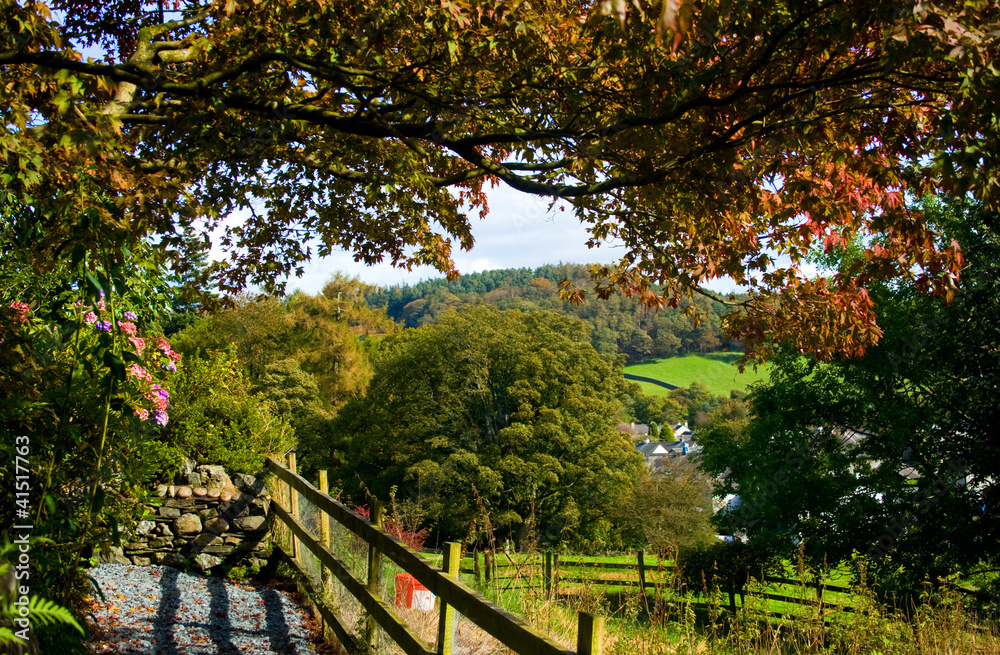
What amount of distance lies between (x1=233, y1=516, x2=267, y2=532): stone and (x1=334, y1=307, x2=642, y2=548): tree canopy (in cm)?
2126

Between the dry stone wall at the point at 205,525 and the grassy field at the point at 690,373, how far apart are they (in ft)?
268

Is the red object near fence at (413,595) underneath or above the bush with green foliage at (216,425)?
underneath

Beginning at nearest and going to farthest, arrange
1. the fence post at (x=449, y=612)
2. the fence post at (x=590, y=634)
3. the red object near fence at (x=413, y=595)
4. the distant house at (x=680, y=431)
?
the fence post at (x=590, y=634), the fence post at (x=449, y=612), the red object near fence at (x=413, y=595), the distant house at (x=680, y=431)

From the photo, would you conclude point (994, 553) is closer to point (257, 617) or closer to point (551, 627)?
point (551, 627)

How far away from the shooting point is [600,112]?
439 centimetres

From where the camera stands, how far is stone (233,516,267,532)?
7305mm

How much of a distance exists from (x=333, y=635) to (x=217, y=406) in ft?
12.0

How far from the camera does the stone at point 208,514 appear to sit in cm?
717

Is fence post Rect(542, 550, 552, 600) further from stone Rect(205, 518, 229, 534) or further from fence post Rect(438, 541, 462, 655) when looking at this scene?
stone Rect(205, 518, 229, 534)

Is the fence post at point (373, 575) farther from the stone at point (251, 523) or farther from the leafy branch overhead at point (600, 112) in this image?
the stone at point (251, 523)

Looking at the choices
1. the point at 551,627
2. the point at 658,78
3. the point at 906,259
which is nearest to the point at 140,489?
the point at 551,627

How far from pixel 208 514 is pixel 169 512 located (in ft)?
1.25

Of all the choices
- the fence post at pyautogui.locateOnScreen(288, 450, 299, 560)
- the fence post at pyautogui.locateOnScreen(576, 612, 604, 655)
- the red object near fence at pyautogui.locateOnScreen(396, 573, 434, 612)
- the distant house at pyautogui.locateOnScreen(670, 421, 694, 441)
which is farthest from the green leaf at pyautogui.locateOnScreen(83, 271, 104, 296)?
the distant house at pyautogui.locateOnScreen(670, 421, 694, 441)

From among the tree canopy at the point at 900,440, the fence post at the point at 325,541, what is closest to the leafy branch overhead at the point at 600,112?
the fence post at the point at 325,541
